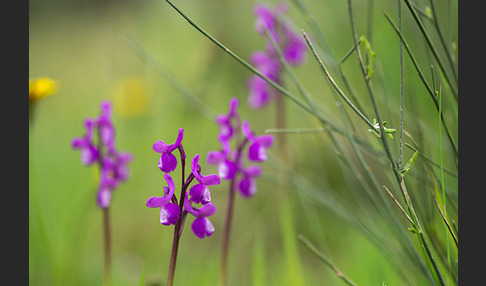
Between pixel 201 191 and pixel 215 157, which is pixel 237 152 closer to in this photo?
pixel 215 157

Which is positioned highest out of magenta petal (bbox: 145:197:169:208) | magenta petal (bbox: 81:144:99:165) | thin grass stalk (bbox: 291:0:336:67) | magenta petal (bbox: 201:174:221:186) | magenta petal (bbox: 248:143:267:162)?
thin grass stalk (bbox: 291:0:336:67)

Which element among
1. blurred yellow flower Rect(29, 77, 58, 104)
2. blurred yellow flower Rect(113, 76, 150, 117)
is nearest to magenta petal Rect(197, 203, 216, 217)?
blurred yellow flower Rect(29, 77, 58, 104)

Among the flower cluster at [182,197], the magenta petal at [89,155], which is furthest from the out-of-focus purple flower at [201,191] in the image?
the magenta petal at [89,155]

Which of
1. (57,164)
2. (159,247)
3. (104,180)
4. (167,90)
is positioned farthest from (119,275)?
(167,90)

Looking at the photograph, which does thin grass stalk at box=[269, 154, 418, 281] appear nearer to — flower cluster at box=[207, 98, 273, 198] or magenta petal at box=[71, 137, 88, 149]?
flower cluster at box=[207, 98, 273, 198]

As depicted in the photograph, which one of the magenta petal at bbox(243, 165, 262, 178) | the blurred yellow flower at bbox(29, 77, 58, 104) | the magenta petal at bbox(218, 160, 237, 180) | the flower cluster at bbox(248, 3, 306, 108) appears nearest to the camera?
the magenta petal at bbox(218, 160, 237, 180)

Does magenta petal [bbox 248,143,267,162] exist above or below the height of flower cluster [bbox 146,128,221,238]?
above

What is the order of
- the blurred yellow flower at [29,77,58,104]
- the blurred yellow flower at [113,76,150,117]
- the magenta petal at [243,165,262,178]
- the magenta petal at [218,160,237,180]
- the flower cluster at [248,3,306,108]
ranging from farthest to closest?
the blurred yellow flower at [113,76,150,117] < the flower cluster at [248,3,306,108] < the blurred yellow flower at [29,77,58,104] < the magenta petal at [243,165,262,178] < the magenta petal at [218,160,237,180]
